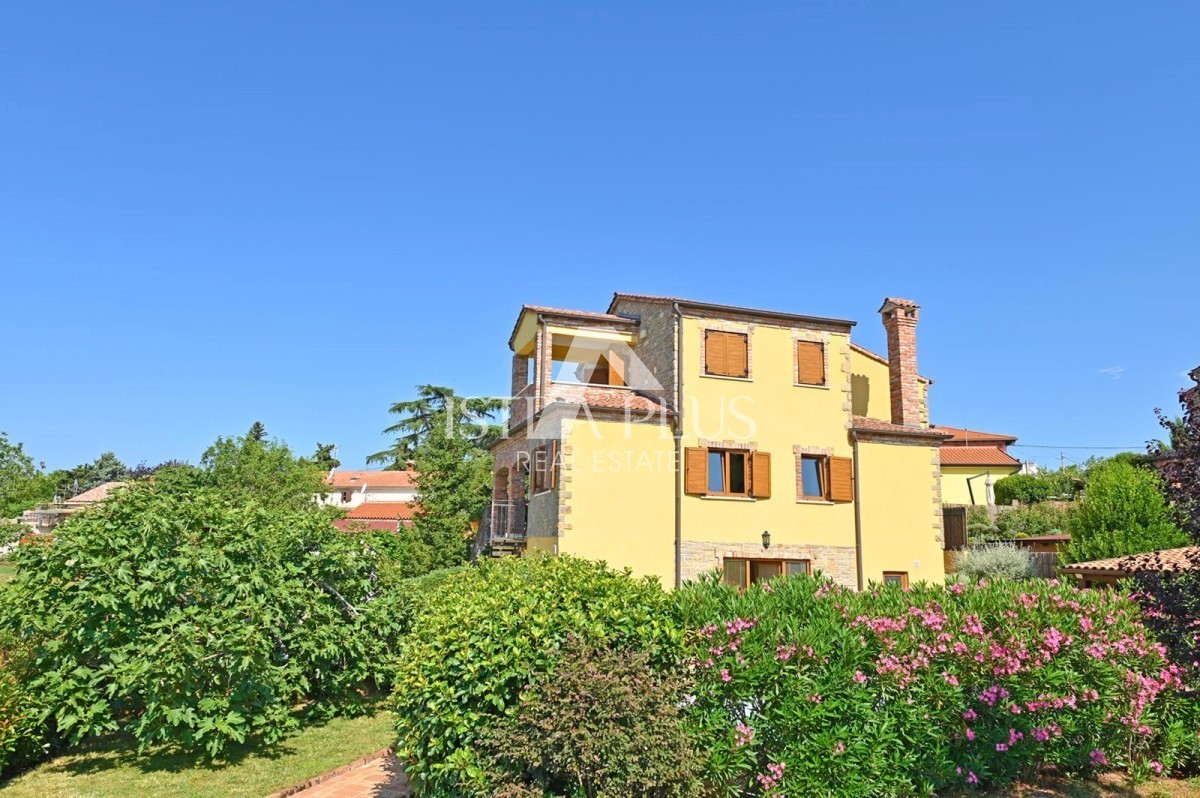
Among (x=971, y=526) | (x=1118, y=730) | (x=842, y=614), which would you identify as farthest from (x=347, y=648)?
(x=971, y=526)

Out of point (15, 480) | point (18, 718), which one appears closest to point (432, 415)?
point (15, 480)

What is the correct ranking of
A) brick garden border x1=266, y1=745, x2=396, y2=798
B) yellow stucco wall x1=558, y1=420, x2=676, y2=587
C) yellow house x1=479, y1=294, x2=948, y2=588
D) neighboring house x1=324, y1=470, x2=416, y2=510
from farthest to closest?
neighboring house x1=324, y1=470, x2=416, y2=510 → yellow house x1=479, y1=294, x2=948, y2=588 → yellow stucco wall x1=558, y1=420, x2=676, y2=587 → brick garden border x1=266, y1=745, x2=396, y2=798

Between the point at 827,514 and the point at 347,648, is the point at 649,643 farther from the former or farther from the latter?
the point at 827,514

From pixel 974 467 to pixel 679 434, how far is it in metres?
30.3

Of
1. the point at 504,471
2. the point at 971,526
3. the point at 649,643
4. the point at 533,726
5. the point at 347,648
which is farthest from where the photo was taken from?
the point at 971,526

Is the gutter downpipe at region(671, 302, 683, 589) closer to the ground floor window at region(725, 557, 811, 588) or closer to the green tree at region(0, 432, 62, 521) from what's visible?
the ground floor window at region(725, 557, 811, 588)

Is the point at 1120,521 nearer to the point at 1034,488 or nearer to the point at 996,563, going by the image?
the point at 996,563

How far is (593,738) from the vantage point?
18.6 ft

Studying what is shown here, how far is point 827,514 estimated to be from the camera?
2183 cm

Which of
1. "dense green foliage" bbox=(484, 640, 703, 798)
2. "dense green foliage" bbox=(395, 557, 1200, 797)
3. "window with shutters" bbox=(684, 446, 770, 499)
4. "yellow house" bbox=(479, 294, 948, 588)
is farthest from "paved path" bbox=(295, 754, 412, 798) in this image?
"window with shutters" bbox=(684, 446, 770, 499)

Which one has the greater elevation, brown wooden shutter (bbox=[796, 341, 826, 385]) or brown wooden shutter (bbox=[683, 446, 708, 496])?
brown wooden shutter (bbox=[796, 341, 826, 385])

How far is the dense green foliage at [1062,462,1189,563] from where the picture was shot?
78.0 feet

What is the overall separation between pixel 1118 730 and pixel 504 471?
1979cm

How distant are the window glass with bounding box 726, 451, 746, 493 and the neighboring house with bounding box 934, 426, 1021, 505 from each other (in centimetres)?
2148
